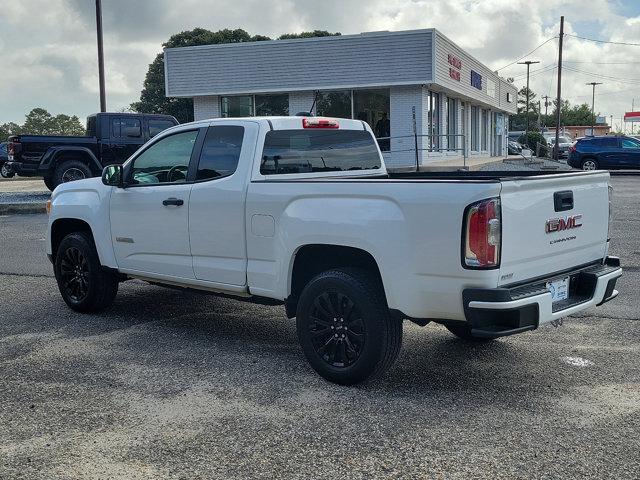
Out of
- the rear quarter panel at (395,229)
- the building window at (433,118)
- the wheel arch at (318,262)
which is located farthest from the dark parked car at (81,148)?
the rear quarter panel at (395,229)

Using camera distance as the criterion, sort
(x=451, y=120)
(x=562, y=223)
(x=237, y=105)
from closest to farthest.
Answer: (x=562, y=223) → (x=237, y=105) → (x=451, y=120)

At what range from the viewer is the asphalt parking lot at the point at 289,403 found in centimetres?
358

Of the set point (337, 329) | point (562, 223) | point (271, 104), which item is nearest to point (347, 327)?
point (337, 329)

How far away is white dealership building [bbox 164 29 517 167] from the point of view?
76.3 ft

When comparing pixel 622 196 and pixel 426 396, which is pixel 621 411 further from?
pixel 622 196

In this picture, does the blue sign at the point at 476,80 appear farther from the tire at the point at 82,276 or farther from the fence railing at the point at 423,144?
the tire at the point at 82,276

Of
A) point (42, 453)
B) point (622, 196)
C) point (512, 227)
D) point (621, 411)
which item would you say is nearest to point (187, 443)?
point (42, 453)

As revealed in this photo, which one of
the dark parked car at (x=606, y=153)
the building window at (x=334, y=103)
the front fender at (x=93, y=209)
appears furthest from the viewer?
the dark parked car at (x=606, y=153)

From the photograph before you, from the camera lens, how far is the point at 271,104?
26078 mm

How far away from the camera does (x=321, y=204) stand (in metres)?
4.64

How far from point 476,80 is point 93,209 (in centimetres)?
2668

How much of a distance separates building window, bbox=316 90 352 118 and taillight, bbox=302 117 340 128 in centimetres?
1893

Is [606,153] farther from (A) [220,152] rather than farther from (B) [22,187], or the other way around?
(A) [220,152]

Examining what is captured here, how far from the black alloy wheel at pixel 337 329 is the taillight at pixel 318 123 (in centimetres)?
169
